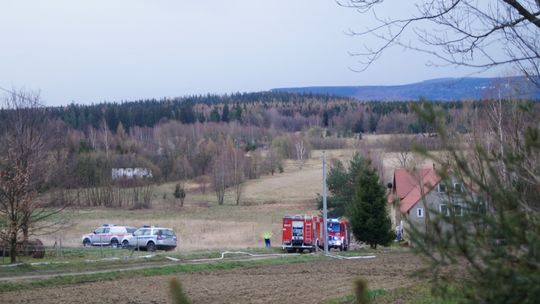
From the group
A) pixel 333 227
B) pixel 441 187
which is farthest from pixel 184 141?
pixel 441 187

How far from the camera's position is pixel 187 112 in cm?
18875

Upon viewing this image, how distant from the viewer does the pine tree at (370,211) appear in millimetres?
43469

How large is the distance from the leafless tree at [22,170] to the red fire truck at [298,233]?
15.5 meters

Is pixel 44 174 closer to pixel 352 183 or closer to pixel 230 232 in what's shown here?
pixel 230 232

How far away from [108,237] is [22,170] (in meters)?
21.1

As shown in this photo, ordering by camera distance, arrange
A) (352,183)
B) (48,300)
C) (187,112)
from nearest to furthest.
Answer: (48,300) < (352,183) < (187,112)

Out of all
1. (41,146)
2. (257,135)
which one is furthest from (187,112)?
(41,146)

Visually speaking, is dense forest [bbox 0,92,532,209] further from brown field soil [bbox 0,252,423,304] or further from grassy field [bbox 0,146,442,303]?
brown field soil [bbox 0,252,423,304]

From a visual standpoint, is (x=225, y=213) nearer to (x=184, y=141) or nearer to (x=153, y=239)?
(x=153, y=239)

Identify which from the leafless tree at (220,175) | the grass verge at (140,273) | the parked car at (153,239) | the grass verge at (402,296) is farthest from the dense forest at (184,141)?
the grass verge at (402,296)

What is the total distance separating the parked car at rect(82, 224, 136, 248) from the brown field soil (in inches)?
908

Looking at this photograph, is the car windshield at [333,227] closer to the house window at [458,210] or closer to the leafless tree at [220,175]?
the leafless tree at [220,175]

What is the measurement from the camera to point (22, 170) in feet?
96.2

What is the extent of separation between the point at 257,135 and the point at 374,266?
140 m
